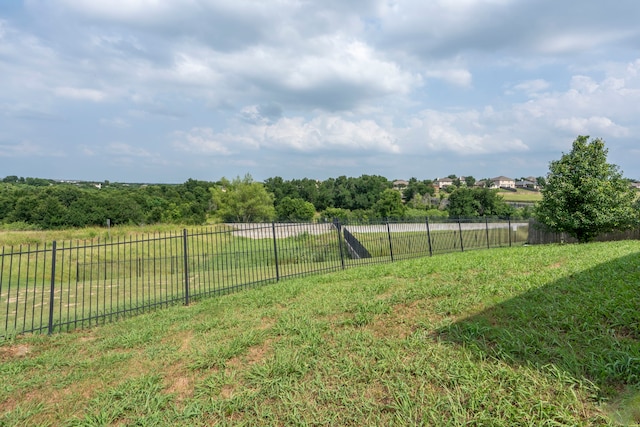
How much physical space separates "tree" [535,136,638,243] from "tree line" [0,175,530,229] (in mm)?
20462

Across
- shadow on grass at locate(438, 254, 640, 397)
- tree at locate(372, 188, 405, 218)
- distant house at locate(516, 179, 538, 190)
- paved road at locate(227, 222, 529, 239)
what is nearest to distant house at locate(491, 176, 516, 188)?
distant house at locate(516, 179, 538, 190)

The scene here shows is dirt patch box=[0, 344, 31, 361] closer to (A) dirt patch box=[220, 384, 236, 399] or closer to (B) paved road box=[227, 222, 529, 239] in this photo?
(A) dirt patch box=[220, 384, 236, 399]

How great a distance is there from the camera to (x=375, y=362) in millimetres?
3271

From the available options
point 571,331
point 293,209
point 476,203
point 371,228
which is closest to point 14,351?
point 571,331

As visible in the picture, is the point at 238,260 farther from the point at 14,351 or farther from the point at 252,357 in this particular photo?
the point at 252,357

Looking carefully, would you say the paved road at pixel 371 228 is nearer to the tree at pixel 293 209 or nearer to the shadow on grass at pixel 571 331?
the shadow on grass at pixel 571 331

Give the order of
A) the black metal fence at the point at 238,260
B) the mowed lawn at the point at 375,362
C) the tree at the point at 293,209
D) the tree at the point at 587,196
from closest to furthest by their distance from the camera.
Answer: the mowed lawn at the point at 375,362 < the black metal fence at the point at 238,260 < the tree at the point at 587,196 < the tree at the point at 293,209

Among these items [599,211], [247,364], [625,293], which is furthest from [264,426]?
[599,211]

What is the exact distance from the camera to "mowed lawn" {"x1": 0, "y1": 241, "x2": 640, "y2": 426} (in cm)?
255

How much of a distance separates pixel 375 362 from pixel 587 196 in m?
13.4

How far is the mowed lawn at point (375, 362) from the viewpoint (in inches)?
101

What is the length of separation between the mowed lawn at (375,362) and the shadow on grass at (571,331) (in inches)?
0.6

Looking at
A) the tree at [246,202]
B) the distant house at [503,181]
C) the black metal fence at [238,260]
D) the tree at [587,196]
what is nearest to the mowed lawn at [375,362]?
the black metal fence at [238,260]

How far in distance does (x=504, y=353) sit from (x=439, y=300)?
1524mm
